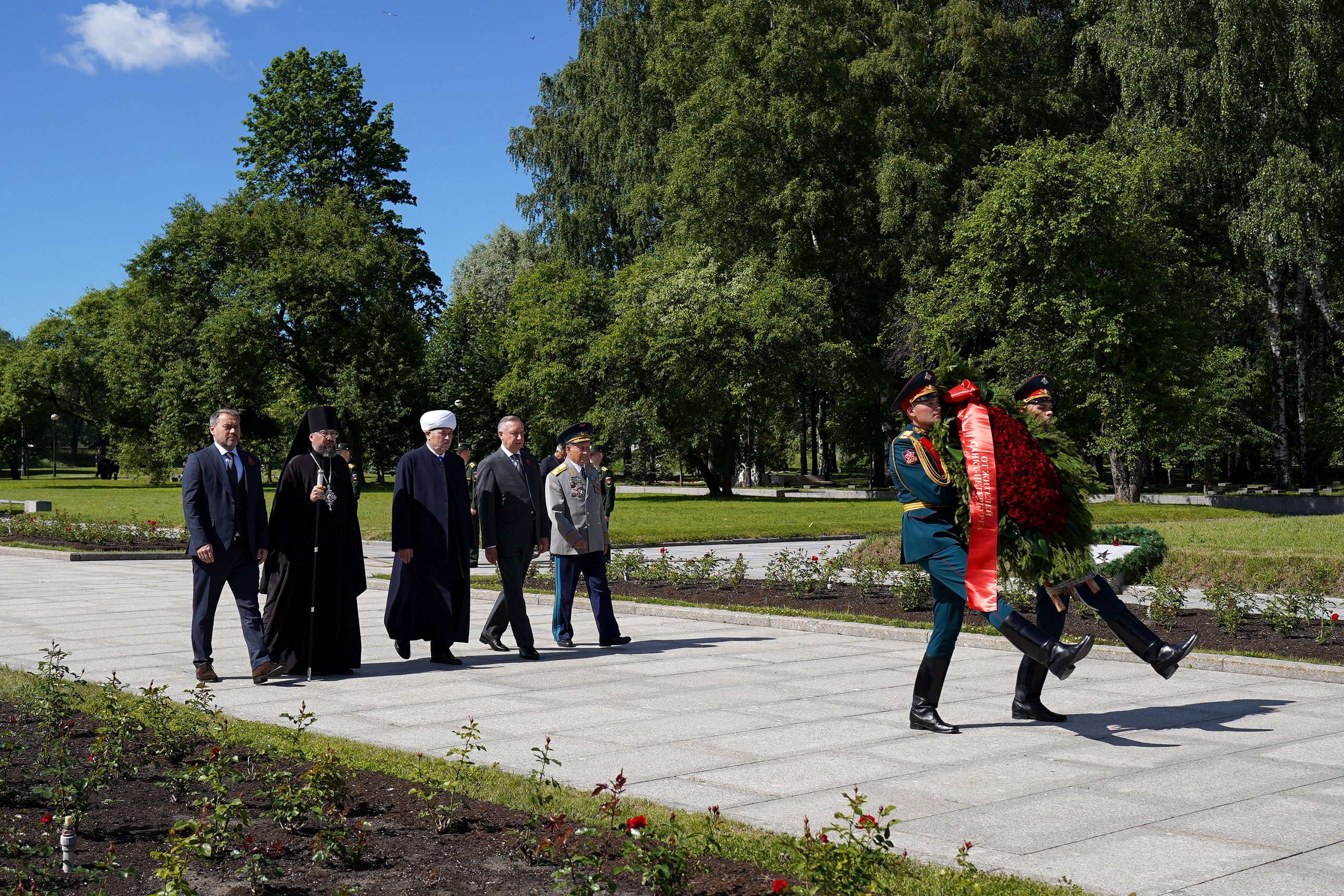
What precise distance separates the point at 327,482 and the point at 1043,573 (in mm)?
5370

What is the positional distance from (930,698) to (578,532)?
4467 millimetres

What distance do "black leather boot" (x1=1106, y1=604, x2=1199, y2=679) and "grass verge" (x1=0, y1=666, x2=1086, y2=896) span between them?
8.44 ft

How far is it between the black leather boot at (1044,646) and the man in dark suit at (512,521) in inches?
185

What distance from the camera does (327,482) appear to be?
380 inches

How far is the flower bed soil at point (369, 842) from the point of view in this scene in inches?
174

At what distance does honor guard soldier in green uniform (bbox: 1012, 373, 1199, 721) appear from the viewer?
7203 millimetres

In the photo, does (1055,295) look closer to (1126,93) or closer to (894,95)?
(1126,93)

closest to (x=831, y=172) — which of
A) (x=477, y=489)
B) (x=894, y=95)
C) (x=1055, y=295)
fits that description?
(x=894, y=95)

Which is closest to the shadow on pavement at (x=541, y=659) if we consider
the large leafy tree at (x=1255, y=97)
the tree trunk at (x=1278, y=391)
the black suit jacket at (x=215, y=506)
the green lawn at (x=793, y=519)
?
the black suit jacket at (x=215, y=506)

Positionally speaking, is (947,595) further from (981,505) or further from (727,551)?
(727,551)

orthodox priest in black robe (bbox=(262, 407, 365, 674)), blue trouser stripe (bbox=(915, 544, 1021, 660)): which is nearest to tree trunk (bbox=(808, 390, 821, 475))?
orthodox priest in black robe (bbox=(262, 407, 365, 674))

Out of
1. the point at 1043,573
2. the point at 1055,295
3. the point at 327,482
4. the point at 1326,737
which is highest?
the point at 1055,295

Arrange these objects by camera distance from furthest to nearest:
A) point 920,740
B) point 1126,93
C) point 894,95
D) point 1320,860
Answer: point 894,95, point 1126,93, point 920,740, point 1320,860

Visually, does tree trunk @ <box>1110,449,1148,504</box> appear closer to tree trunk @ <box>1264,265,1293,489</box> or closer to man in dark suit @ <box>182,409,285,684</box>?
tree trunk @ <box>1264,265,1293,489</box>
